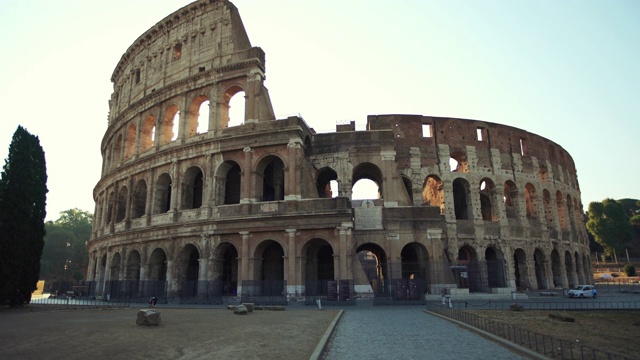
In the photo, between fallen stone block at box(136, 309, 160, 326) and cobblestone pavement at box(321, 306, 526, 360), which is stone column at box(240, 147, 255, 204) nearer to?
cobblestone pavement at box(321, 306, 526, 360)

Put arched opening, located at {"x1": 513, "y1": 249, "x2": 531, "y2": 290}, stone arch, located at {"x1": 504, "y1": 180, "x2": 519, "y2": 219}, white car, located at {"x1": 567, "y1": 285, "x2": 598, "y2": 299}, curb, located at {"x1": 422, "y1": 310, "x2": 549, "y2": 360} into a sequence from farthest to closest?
stone arch, located at {"x1": 504, "y1": 180, "x2": 519, "y2": 219} < arched opening, located at {"x1": 513, "y1": 249, "x2": 531, "y2": 290} < white car, located at {"x1": 567, "y1": 285, "x2": 598, "y2": 299} < curb, located at {"x1": 422, "y1": 310, "x2": 549, "y2": 360}

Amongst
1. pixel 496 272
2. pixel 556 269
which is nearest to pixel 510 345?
pixel 496 272

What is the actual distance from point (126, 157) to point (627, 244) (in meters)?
70.0

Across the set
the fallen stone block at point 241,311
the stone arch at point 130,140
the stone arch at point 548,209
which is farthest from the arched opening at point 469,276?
the stone arch at point 130,140

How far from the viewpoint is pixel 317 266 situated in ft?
79.3

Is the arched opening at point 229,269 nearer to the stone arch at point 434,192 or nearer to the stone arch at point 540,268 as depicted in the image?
the stone arch at point 434,192

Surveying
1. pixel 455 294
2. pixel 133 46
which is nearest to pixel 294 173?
pixel 455 294

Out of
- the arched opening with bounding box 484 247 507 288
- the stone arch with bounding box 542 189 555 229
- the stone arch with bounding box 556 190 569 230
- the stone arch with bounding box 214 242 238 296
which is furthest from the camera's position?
the stone arch with bounding box 556 190 569 230

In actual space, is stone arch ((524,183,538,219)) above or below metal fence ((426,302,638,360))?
above

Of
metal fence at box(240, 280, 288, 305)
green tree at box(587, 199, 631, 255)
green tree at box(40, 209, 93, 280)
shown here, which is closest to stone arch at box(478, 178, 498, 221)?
metal fence at box(240, 280, 288, 305)

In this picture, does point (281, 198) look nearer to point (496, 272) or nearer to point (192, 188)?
point (192, 188)

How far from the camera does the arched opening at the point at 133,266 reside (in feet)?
86.9

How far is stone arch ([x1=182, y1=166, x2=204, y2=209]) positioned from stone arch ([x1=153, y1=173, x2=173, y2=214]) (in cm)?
198

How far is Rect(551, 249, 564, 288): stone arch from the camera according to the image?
3159 centimetres
